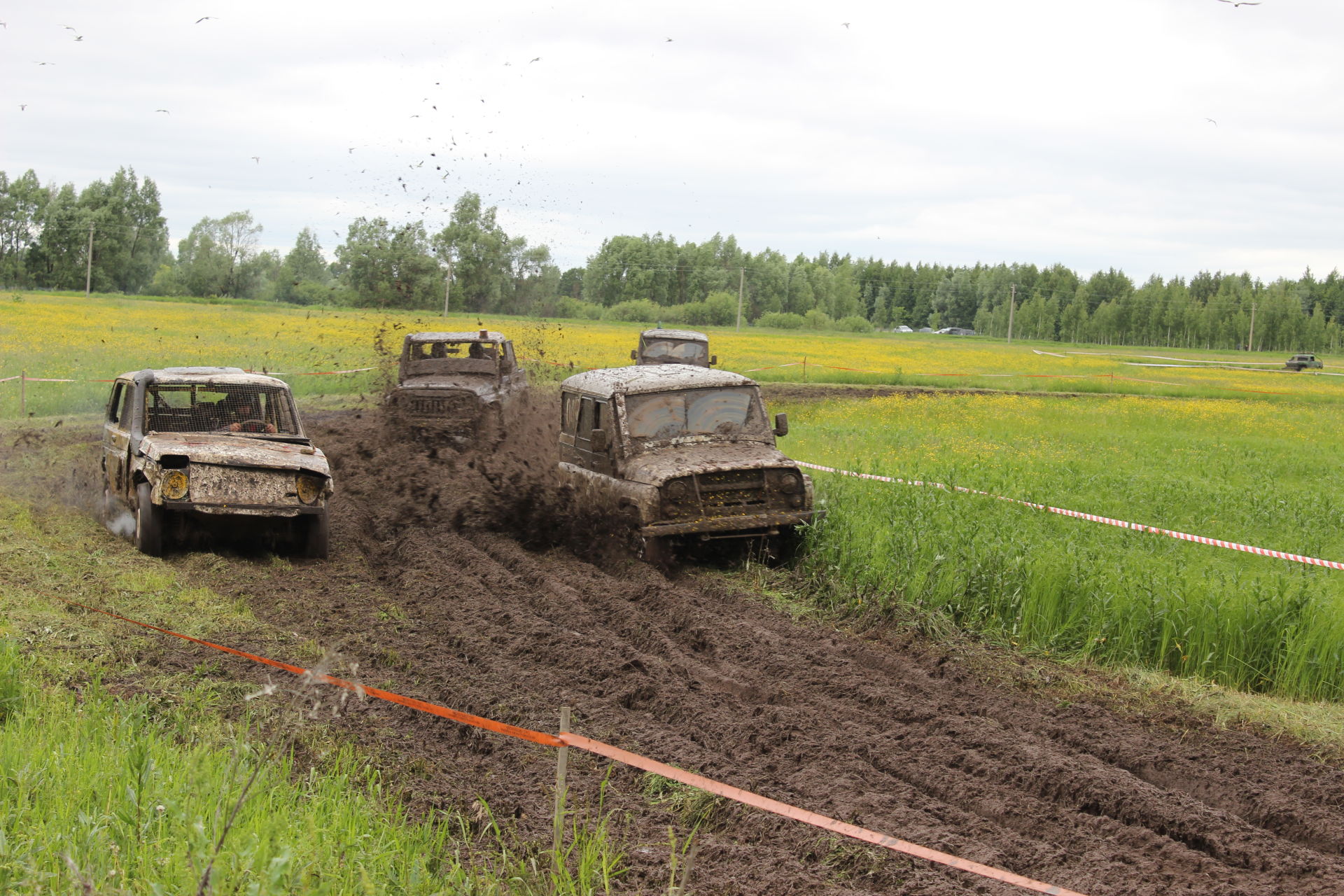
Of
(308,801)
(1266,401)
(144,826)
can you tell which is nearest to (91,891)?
(144,826)

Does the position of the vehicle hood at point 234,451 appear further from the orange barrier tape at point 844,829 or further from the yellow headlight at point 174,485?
the orange barrier tape at point 844,829

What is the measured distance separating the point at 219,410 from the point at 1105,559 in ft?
28.6

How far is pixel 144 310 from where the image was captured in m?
55.7

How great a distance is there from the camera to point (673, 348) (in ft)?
81.8

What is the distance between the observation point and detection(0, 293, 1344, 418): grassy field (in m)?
30.0

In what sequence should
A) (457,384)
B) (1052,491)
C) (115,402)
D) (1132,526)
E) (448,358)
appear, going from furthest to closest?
(448,358) → (457,384) → (1052,491) → (115,402) → (1132,526)

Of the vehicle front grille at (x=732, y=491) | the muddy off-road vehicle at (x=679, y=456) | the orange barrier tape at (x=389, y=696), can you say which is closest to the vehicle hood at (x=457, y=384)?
the muddy off-road vehicle at (x=679, y=456)

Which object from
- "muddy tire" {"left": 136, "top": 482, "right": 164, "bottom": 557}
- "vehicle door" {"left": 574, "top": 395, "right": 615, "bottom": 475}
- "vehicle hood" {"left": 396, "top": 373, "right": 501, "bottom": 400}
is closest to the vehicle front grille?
"vehicle door" {"left": 574, "top": 395, "right": 615, "bottom": 475}

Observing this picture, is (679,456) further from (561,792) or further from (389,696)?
(561,792)

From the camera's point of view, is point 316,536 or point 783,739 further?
point 316,536

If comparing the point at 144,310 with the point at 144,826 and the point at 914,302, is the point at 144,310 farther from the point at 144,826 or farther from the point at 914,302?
the point at 914,302

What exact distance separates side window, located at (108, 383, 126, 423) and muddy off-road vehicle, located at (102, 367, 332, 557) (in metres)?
0.02

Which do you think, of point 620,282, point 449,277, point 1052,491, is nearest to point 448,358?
point 1052,491

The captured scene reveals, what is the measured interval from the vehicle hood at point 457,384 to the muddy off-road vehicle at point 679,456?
5610mm
